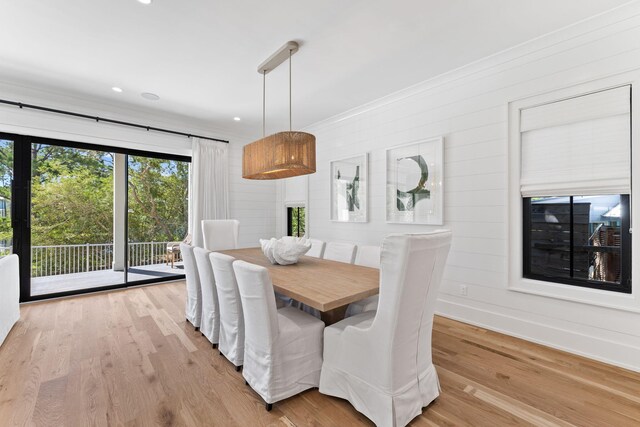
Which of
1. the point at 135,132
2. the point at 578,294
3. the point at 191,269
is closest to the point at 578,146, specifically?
the point at 578,294

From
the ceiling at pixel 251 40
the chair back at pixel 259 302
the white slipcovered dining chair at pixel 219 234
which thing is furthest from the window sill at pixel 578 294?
the white slipcovered dining chair at pixel 219 234

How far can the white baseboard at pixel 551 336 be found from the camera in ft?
7.35

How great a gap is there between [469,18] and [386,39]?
687 mm

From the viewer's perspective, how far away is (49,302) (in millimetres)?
3797

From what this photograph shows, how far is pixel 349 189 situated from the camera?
4488 mm

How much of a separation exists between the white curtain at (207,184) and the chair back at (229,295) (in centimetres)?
290

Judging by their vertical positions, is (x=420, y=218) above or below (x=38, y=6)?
below

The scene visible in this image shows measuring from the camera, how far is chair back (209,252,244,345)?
2.15 meters

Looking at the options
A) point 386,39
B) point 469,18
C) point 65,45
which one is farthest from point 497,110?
point 65,45

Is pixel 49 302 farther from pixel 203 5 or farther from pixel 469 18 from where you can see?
pixel 469 18

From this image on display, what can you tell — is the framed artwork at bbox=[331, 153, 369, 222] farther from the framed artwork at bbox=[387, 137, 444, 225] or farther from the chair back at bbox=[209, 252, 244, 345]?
the chair back at bbox=[209, 252, 244, 345]

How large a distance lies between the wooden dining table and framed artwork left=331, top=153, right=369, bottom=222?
Answer: 1653 mm

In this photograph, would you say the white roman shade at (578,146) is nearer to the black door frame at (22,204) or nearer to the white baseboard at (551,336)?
the white baseboard at (551,336)

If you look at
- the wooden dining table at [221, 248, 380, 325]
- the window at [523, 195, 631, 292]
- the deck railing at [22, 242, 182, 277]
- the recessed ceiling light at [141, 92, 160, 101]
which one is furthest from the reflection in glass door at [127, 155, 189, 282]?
the window at [523, 195, 631, 292]
